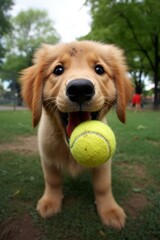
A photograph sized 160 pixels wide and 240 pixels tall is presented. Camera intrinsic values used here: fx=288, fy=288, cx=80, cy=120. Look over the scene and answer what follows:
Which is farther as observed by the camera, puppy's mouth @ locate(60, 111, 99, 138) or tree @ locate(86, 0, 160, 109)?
tree @ locate(86, 0, 160, 109)

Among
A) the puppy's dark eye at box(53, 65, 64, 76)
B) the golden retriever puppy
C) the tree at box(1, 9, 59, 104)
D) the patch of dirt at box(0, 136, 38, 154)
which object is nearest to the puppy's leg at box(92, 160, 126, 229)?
the golden retriever puppy

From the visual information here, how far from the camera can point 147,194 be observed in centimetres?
285

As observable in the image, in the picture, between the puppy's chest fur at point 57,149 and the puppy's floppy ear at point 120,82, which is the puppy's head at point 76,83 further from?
the puppy's chest fur at point 57,149

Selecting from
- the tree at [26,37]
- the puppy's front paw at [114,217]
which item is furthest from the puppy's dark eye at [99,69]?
the tree at [26,37]

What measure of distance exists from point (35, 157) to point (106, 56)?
210 centimetres

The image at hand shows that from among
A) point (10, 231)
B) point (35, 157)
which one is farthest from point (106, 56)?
point (35, 157)

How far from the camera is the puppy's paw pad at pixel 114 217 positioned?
2.25 metres

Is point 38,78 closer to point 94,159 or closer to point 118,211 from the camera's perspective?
point 94,159

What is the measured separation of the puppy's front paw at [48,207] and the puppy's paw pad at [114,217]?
40 cm

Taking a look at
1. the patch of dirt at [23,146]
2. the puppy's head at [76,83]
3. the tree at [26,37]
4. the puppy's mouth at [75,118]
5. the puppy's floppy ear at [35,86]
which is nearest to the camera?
the puppy's head at [76,83]

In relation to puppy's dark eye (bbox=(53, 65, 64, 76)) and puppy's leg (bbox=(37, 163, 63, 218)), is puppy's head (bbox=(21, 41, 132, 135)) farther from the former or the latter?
puppy's leg (bbox=(37, 163, 63, 218))

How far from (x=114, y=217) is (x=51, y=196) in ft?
1.99

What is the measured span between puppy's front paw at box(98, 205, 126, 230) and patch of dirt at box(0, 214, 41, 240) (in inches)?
21.3

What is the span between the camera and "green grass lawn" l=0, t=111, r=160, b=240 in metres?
2.14
